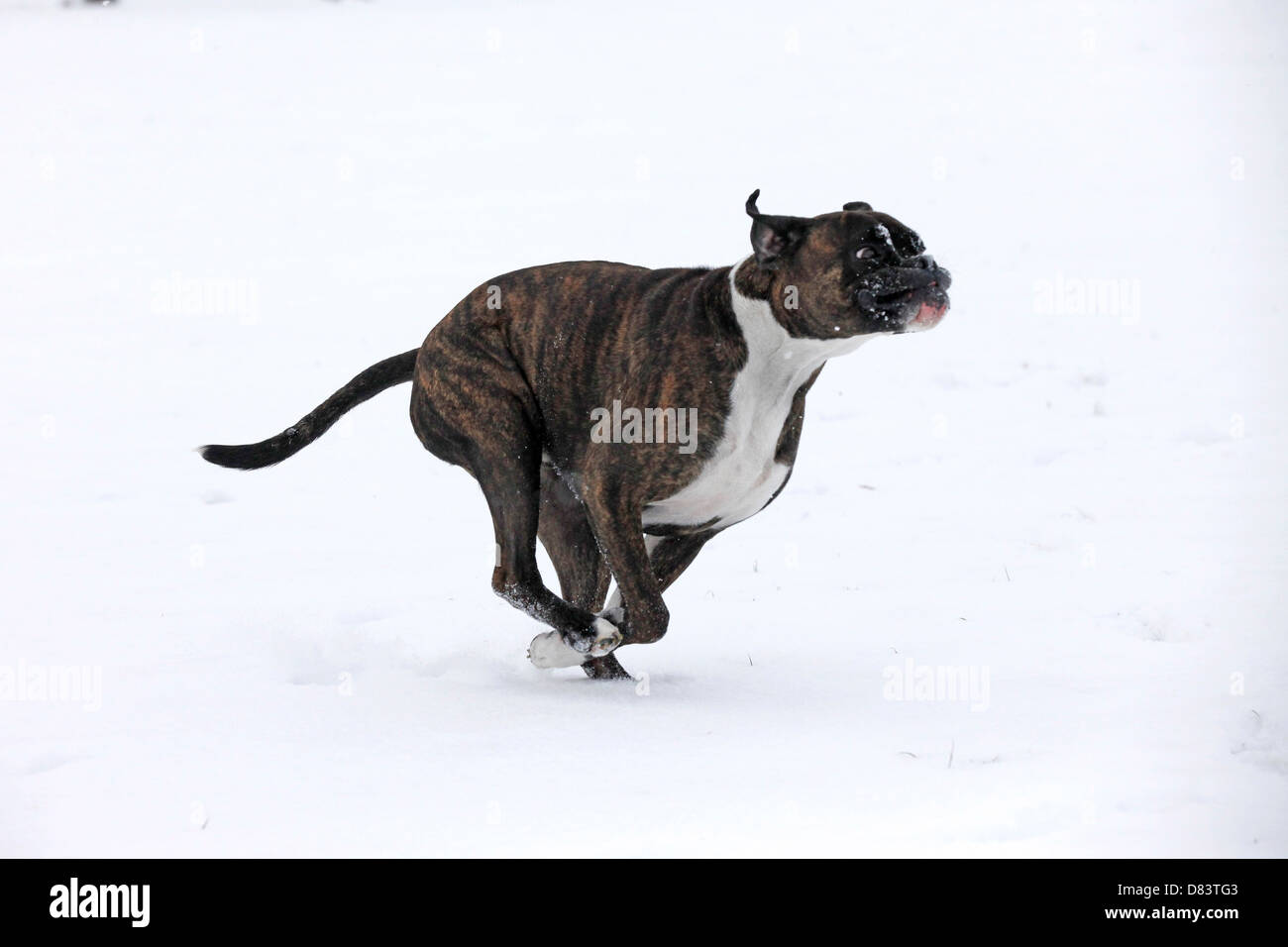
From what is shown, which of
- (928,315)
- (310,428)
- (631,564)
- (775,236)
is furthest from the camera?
(310,428)

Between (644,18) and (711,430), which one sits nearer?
(711,430)

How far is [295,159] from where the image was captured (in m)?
15.2

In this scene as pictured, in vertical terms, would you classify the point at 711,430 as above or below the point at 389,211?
below

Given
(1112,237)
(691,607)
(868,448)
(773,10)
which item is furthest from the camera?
(773,10)

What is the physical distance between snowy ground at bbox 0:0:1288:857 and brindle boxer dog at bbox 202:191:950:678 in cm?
41

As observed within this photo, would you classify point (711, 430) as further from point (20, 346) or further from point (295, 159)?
point (295, 159)

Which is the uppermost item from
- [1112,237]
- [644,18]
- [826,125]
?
[644,18]

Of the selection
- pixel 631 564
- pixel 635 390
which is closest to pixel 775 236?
pixel 635 390

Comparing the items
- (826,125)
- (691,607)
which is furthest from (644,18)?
(691,607)

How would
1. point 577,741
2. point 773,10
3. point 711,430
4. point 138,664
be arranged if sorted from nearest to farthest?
point 577,741
point 711,430
point 138,664
point 773,10

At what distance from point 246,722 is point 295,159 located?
39.1ft

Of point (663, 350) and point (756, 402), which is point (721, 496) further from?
point (663, 350)

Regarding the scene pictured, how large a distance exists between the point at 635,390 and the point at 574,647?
2.78ft

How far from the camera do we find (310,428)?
5281mm
